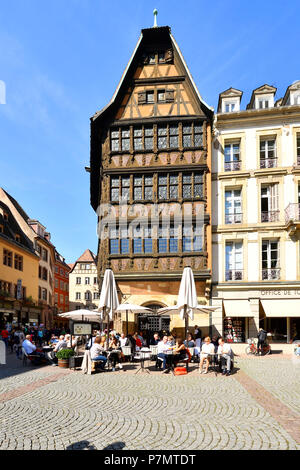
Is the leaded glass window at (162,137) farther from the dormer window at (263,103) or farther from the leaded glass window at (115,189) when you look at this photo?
the dormer window at (263,103)

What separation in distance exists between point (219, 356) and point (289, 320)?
10.2m

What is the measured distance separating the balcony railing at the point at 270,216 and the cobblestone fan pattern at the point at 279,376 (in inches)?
322

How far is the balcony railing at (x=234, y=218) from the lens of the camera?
22.8m

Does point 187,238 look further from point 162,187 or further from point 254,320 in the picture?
point 254,320

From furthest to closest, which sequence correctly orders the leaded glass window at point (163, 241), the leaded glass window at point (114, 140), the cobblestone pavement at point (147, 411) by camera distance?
the leaded glass window at point (114, 140)
the leaded glass window at point (163, 241)
the cobblestone pavement at point (147, 411)

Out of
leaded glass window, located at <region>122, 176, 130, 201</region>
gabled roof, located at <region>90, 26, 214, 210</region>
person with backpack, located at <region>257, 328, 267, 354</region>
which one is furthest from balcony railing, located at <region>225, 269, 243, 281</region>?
gabled roof, located at <region>90, 26, 214, 210</region>

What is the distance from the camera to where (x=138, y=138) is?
23422 millimetres

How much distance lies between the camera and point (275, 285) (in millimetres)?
21547

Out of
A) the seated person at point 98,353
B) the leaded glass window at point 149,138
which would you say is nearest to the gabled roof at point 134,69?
the leaded glass window at point 149,138

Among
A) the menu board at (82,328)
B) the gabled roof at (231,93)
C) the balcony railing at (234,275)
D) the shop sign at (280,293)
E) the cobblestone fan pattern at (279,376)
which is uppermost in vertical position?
the gabled roof at (231,93)

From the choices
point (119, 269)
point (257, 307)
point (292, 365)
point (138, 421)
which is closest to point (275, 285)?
point (257, 307)

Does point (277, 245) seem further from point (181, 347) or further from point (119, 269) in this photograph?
point (181, 347)

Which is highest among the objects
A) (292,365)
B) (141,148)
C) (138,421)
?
(141,148)
